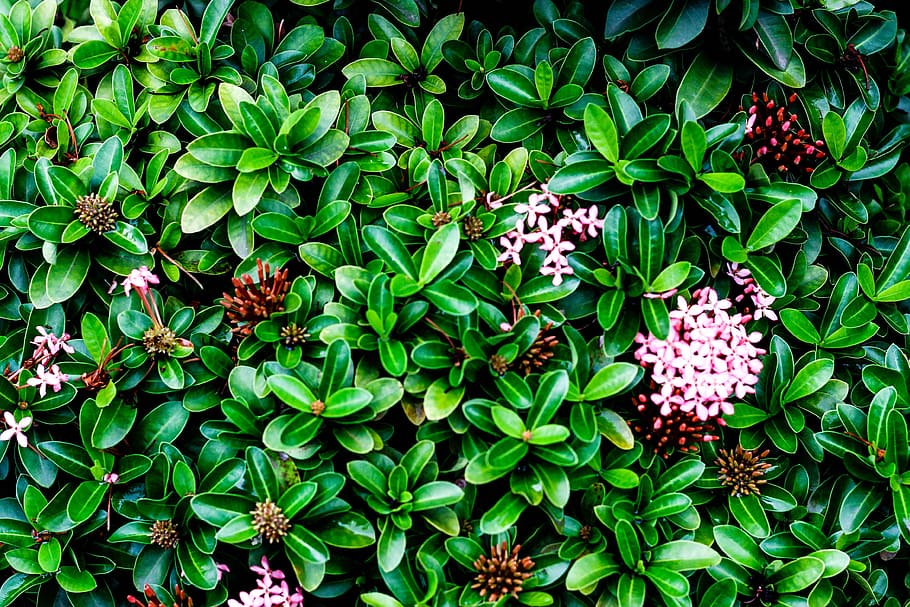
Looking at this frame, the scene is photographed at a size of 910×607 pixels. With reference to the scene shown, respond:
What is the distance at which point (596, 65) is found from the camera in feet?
8.16

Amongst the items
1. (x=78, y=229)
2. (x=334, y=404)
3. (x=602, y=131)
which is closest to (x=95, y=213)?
(x=78, y=229)

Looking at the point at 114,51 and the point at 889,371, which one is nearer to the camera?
the point at 889,371

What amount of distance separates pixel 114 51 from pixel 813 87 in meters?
2.23

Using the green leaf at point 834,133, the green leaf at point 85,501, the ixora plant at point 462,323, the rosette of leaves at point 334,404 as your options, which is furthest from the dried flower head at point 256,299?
the green leaf at point 834,133

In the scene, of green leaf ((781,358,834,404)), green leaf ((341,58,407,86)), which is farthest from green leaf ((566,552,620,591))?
green leaf ((341,58,407,86))

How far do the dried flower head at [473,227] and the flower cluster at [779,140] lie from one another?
89 cm

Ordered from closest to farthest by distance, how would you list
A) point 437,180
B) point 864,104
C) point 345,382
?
point 345,382, point 437,180, point 864,104

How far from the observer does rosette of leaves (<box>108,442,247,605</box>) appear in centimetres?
194

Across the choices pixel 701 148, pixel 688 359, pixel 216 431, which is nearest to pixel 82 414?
pixel 216 431

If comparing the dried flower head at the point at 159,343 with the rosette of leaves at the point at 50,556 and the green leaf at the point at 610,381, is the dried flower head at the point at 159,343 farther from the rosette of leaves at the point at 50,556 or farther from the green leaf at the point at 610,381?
the green leaf at the point at 610,381

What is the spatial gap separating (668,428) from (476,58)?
1.32m

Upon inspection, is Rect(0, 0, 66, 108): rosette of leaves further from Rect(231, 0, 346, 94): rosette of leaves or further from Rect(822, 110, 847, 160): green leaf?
Rect(822, 110, 847, 160): green leaf

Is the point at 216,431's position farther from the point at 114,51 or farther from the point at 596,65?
the point at 596,65

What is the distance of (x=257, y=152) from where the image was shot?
2.10 m
